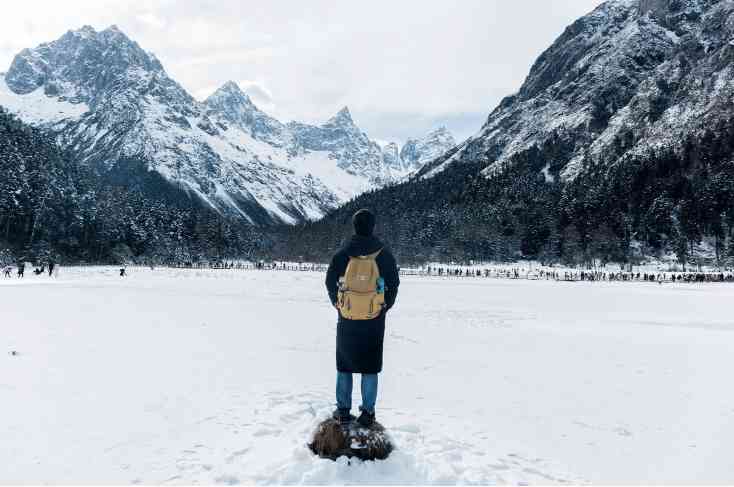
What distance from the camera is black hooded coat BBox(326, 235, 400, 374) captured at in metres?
5.62

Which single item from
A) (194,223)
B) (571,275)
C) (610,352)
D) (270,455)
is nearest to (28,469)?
(270,455)

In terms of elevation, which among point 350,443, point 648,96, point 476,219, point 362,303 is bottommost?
point 350,443

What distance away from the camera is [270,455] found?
529 cm

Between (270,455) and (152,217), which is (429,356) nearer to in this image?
(270,455)

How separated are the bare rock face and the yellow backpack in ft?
4.21

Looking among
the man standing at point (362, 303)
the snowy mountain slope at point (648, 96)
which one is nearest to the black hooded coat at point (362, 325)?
the man standing at point (362, 303)

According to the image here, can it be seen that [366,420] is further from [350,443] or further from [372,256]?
[372,256]

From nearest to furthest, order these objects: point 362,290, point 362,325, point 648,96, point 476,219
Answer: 1. point 362,290
2. point 362,325
3. point 476,219
4. point 648,96

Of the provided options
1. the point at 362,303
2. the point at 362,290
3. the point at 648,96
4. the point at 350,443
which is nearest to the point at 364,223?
the point at 362,290

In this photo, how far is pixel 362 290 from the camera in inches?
219

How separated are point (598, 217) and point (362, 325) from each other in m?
117

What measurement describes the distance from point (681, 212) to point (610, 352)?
106 m

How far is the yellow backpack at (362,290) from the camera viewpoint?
18.2 ft

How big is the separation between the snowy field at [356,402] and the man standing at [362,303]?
0.80 meters
